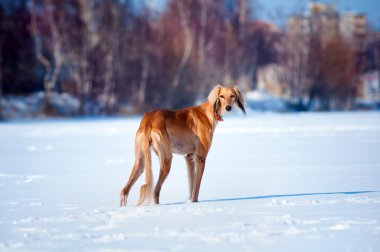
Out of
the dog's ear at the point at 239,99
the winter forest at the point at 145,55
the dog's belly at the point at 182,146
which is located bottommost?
the winter forest at the point at 145,55

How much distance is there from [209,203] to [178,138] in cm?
92

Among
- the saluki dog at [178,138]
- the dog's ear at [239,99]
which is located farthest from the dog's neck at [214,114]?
the dog's ear at [239,99]

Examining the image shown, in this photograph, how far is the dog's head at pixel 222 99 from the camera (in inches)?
275

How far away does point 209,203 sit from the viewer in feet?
21.1

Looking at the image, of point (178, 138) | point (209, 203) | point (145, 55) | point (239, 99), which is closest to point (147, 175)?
point (178, 138)

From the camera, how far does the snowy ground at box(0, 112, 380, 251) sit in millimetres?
4539

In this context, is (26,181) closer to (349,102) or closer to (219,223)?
(219,223)

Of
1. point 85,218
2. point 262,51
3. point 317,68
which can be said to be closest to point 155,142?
point 85,218

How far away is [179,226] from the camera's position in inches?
200

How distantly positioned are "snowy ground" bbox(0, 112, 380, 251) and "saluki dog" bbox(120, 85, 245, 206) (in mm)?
279

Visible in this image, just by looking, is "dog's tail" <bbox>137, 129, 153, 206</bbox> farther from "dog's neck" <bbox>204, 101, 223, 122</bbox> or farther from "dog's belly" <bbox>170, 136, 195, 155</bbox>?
"dog's neck" <bbox>204, 101, 223, 122</bbox>

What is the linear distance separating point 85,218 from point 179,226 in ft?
3.61

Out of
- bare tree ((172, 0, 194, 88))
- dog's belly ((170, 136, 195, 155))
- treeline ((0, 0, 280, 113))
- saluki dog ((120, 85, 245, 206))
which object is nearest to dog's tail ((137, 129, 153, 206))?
saluki dog ((120, 85, 245, 206))

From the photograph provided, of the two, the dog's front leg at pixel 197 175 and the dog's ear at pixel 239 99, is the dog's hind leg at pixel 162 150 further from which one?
the dog's ear at pixel 239 99
